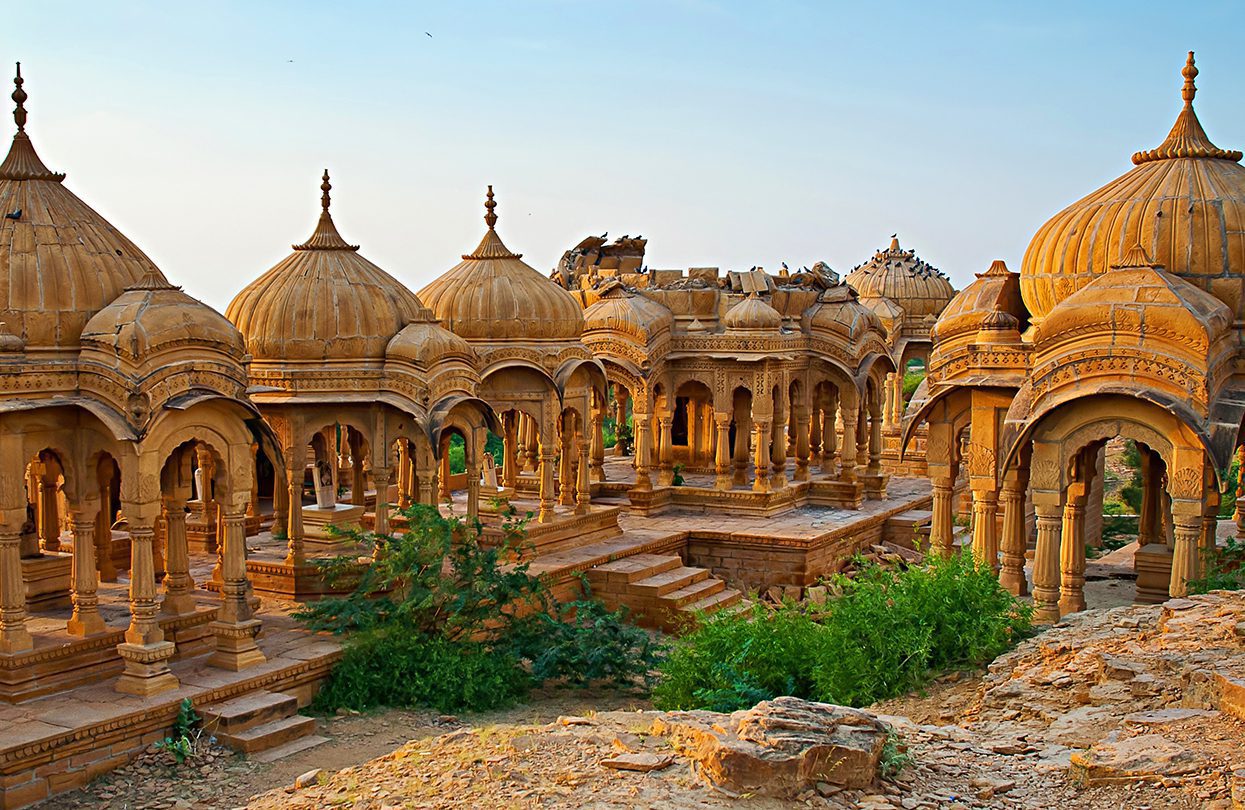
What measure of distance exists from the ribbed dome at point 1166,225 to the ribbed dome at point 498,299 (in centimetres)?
670

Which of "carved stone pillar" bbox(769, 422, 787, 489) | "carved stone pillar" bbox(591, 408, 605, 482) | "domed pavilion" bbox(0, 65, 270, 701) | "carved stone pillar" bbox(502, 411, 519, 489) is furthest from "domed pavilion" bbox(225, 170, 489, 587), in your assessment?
"carved stone pillar" bbox(769, 422, 787, 489)

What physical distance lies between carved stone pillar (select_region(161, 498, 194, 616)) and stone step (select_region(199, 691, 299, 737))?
1399mm

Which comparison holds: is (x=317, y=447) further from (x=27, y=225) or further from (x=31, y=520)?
(x=27, y=225)

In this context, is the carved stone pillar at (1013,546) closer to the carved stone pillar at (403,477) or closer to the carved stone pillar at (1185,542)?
the carved stone pillar at (1185,542)

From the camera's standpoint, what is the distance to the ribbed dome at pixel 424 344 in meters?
15.4

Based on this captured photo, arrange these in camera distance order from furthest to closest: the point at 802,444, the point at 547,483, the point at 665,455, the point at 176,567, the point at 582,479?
the point at 802,444
the point at 665,455
the point at 582,479
the point at 547,483
the point at 176,567

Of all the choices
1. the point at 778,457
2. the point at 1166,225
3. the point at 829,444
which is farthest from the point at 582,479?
the point at 1166,225

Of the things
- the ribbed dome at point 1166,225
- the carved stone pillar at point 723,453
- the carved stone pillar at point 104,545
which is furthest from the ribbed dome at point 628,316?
the carved stone pillar at point 104,545

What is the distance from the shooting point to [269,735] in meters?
11.8

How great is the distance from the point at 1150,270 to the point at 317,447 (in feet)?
33.7

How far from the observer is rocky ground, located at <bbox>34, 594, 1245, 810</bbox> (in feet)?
24.4

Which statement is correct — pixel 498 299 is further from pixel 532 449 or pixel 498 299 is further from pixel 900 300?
pixel 900 300

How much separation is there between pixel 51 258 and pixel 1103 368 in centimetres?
967

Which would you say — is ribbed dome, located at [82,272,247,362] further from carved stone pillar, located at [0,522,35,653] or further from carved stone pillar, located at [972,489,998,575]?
carved stone pillar, located at [972,489,998,575]
